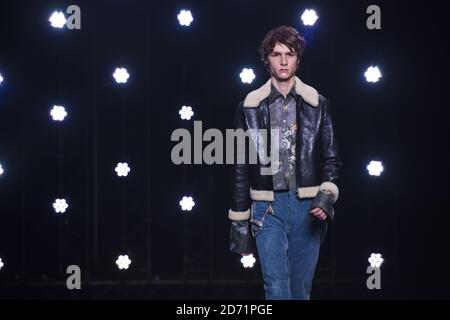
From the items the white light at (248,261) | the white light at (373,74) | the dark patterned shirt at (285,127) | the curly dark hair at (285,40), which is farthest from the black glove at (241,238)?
the white light at (373,74)

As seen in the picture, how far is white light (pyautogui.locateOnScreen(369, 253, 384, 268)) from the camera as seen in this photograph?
6.21 meters

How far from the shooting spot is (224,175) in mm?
6668

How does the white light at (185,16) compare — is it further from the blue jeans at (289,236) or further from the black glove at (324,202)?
the black glove at (324,202)

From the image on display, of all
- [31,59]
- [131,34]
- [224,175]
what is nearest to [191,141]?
[224,175]

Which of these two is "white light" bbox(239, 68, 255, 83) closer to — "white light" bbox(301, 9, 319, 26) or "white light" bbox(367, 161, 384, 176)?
"white light" bbox(301, 9, 319, 26)

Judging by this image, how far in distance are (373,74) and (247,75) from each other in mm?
1186

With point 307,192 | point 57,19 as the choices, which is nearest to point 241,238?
point 307,192

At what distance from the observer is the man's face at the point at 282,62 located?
13.5 feet

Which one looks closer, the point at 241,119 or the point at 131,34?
the point at 241,119

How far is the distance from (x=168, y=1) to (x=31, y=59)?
147cm

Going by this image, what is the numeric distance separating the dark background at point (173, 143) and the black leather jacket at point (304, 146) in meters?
2.25

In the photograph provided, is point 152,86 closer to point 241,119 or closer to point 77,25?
point 77,25

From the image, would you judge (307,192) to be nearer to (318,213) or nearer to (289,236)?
(318,213)
